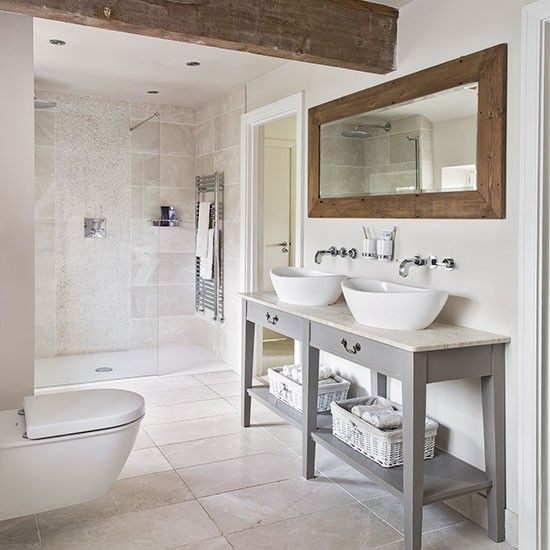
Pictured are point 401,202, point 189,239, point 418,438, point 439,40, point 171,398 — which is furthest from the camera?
point 189,239

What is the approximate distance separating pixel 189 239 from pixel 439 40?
11.0ft

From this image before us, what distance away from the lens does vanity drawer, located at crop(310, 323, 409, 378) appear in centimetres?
231

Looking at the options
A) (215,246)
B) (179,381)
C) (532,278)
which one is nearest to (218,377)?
(179,381)

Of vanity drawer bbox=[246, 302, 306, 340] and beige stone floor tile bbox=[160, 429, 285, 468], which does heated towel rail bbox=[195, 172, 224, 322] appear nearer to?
vanity drawer bbox=[246, 302, 306, 340]

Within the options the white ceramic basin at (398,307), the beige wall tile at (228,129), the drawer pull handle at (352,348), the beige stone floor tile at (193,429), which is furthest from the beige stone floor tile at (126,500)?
the beige wall tile at (228,129)

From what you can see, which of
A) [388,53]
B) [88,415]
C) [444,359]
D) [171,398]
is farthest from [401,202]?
Answer: [171,398]

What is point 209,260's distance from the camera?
5219mm

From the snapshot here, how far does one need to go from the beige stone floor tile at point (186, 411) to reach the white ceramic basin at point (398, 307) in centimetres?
167

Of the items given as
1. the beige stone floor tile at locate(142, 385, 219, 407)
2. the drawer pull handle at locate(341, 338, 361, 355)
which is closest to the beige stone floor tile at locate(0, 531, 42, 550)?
the drawer pull handle at locate(341, 338, 361, 355)

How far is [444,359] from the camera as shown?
228 cm

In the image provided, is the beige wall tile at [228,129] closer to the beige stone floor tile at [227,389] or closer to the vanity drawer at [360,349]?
the beige stone floor tile at [227,389]

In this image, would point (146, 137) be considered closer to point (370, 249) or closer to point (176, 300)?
point (176, 300)

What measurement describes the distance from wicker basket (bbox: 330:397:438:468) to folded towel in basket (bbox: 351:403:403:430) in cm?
3

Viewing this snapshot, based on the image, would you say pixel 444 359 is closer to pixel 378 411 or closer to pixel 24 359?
pixel 378 411
